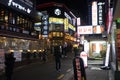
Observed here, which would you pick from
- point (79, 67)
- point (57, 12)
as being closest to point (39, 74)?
point (79, 67)

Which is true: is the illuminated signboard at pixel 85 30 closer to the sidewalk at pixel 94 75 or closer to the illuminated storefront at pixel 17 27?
the illuminated storefront at pixel 17 27

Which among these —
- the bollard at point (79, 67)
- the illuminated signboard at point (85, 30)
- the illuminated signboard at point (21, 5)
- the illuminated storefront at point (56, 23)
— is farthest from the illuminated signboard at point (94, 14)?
the illuminated storefront at point (56, 23)

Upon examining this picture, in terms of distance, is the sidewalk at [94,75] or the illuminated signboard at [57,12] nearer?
the sidewalk at [94,75]

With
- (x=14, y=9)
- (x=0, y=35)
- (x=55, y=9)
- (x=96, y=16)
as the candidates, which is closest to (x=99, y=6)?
(x=96, y=16)

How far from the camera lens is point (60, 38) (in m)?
94.4

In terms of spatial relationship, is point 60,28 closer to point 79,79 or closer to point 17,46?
point 17,46

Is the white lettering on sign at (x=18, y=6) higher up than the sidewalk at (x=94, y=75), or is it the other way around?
the white lettering on sign at (x=18, y=6)

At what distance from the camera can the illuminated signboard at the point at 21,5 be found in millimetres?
34237

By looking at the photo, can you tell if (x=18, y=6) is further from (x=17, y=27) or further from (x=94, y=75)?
(x=94, y=75)

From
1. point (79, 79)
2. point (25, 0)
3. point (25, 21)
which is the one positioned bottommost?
point (79, 79)

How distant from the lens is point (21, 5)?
128 feet

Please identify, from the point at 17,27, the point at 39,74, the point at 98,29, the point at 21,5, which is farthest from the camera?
the point at 21,5

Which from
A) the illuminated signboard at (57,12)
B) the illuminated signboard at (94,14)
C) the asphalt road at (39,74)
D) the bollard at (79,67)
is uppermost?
the illuminated signboard at (57,12)

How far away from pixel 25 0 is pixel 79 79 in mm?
32580
